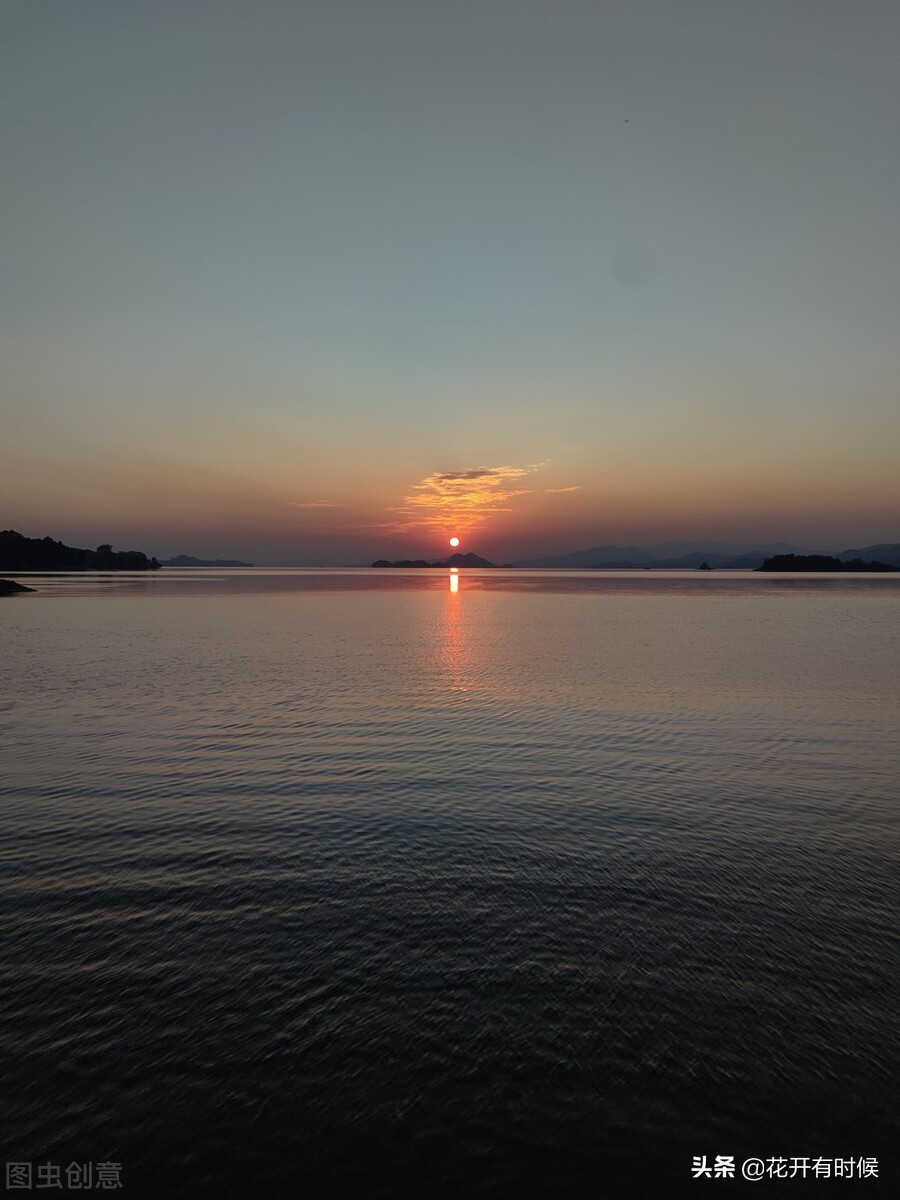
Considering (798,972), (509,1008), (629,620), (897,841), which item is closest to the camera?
(509,1008)

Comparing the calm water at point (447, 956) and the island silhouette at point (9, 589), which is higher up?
the island silhouette at point (9, 589)

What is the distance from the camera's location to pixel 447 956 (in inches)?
577

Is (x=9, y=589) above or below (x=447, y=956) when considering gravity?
above

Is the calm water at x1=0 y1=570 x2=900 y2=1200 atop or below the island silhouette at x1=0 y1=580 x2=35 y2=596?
below

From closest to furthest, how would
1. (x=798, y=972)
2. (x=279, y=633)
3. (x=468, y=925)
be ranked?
(x=798, y=972)
(x=468, y=925)
(x=279, y=633)

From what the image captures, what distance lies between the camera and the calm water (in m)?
10.1

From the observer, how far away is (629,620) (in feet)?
358

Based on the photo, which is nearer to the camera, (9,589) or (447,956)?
(447,956)

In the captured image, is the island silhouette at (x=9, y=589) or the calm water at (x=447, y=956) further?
the island silhouette at (x=9, y=589)

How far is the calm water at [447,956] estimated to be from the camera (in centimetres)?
1012

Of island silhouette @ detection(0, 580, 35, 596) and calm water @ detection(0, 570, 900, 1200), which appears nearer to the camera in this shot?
calm water @ detection(0, 570, 900, 1200)

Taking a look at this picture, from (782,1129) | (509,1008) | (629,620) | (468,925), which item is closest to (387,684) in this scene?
(468,925)

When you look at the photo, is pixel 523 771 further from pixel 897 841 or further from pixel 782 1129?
pixel 782 1129

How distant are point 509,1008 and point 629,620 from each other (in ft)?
329
